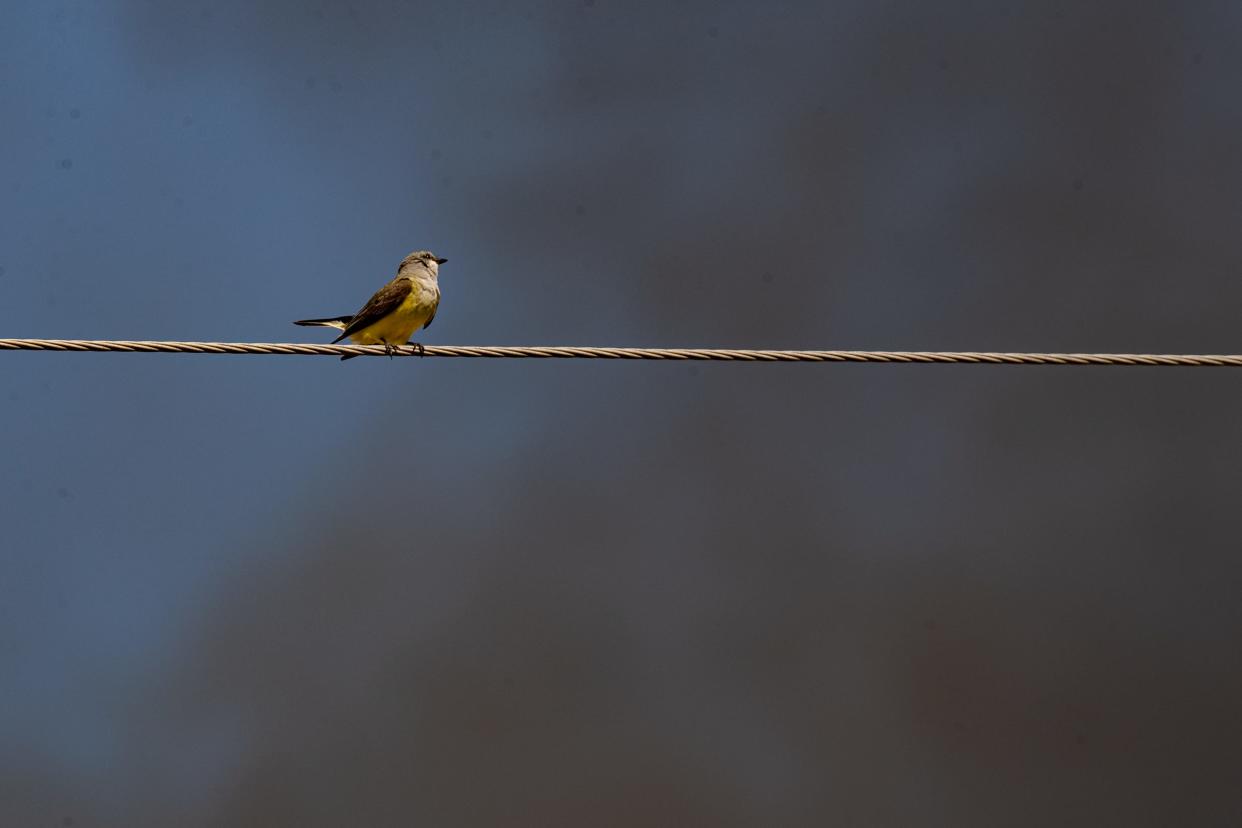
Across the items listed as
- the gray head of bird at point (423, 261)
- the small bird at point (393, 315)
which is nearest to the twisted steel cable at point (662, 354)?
the small bird at point (393, 315)

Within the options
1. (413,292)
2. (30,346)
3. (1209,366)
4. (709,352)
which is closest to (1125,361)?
(1209,366)

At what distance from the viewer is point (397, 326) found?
1433 cm

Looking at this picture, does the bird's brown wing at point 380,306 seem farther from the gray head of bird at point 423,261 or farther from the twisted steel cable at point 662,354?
the twisted steel cable at point 662,354

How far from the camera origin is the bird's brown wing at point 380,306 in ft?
46.5

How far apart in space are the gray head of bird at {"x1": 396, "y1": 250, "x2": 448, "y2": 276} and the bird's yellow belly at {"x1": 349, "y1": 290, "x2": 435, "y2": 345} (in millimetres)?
1671

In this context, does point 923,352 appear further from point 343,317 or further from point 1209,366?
point 343,317

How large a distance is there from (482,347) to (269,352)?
1730mm

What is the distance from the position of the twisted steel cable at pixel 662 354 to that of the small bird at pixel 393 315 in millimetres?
5201

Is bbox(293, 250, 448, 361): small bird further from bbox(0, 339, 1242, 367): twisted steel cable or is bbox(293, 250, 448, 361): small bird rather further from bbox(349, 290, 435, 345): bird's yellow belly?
bbox(0, 339, 1242, 367): twisted steel cable

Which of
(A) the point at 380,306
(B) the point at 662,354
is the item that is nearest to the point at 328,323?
(A) the point at 380,306

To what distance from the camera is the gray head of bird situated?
1630cm

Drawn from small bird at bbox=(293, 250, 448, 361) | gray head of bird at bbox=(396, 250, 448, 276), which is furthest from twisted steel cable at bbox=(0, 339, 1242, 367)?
gray head of bird at bbox=(396, 250, 448, 276)

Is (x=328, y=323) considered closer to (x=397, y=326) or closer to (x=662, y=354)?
(x=397, y=326)

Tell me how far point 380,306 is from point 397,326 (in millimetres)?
341
